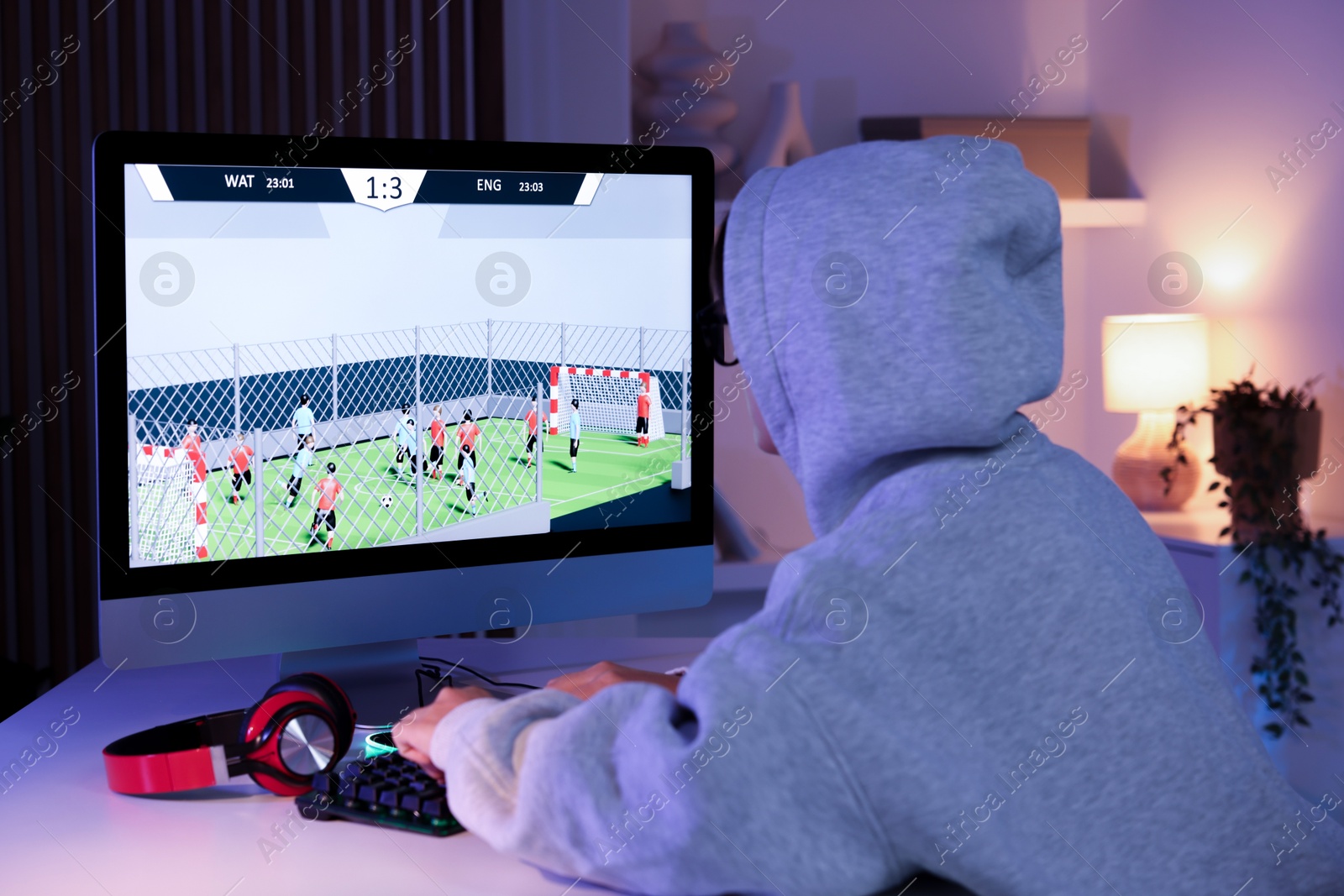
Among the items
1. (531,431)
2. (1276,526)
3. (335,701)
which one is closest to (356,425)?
(531,431)

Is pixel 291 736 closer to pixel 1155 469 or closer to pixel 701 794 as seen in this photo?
pixel 701 794

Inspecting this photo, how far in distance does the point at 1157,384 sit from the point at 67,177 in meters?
2.29

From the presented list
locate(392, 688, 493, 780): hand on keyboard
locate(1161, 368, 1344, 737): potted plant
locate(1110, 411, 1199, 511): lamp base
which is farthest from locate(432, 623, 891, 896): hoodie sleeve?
locate(1110, 411, 1199, 511): lamp base

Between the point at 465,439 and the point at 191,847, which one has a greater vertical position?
the point at 465,439

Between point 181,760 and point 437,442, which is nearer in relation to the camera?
point 181,760

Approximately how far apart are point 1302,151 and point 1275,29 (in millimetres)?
277

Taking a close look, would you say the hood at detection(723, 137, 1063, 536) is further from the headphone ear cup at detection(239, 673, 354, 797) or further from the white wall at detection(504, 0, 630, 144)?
the white wall at detection(504, 0, 630, 144)

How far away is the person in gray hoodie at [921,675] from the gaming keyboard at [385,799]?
0.04 metres

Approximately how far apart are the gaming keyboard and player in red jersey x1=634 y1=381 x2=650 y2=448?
424 mm

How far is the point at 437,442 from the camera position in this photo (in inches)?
41.8

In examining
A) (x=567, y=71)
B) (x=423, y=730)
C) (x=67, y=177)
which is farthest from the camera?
(x=567, y=71)

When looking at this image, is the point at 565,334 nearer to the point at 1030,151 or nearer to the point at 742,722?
the point at 742,722

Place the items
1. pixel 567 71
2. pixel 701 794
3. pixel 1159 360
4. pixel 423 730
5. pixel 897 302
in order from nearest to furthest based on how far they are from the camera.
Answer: pixel 701 794 < pixel 897 302 < pixel 423 730 < pixel 567 71 < pixel 1159 360

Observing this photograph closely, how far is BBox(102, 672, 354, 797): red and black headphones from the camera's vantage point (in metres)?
0.82
